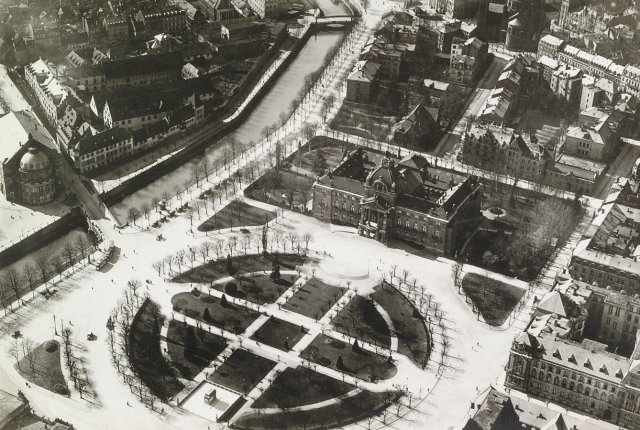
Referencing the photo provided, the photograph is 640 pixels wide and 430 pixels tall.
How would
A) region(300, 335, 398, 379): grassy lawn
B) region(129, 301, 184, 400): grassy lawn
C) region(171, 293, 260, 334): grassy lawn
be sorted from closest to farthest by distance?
region(129, 301, 184, 400): grassy lawn, region(300, 335, 398, 379): grassy lawn, region(171, 293, 260, 334): grassy lawn

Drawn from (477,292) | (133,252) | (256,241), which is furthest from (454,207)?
(133,252)

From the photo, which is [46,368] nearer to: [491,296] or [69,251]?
[69,251]

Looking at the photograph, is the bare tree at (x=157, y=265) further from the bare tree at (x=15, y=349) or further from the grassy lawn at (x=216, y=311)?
the bare tree at (x=15, y=349)

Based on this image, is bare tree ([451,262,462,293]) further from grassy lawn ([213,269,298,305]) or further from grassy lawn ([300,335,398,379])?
grassy lawn ([213,269,298,305])

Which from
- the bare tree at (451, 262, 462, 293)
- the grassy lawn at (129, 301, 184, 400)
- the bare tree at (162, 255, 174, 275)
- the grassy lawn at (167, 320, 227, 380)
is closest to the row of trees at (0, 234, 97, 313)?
the bare tree at (162, 255, 174, 275)

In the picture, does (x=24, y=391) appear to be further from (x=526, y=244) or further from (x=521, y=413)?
(x=526, y=244)

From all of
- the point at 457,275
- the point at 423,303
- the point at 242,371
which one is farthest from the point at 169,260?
the point at 457,275
